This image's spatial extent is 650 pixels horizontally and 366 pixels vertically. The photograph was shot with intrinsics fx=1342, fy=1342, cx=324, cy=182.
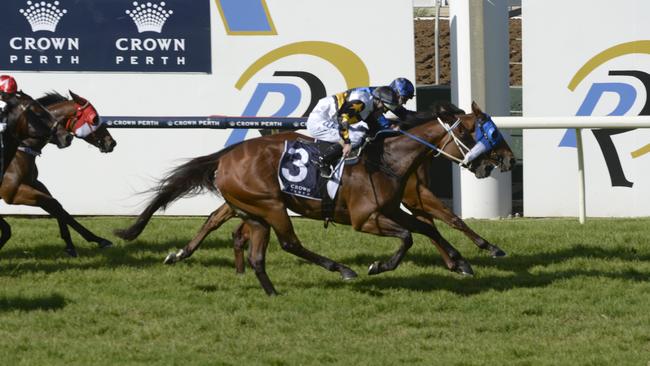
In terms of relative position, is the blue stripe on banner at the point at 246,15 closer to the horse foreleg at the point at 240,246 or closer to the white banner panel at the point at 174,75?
the white banner panel at the point at 174,75

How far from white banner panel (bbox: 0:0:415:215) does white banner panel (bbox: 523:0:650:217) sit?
4.98ft

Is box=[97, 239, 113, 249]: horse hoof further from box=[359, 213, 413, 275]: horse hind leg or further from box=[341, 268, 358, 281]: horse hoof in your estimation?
box=[359, 213, 413, 275]: horse hind leg

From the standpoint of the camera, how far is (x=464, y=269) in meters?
8.92

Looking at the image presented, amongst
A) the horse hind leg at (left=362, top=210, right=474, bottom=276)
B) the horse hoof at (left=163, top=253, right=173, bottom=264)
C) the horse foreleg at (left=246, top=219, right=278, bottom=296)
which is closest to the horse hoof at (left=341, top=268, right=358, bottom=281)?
the horse hind leg at (left=362, top=210, right=474, bottom=276)

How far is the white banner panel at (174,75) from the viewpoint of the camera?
38.4 ft

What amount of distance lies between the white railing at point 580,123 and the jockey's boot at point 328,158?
248 centimetres

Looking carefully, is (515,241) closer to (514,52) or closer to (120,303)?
(120,303)

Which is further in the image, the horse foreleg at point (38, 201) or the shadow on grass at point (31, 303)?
the horse foreleg at point (38, 201)

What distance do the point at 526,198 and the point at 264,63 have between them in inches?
101

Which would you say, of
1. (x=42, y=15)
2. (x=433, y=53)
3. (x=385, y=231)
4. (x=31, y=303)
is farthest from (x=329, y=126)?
(x=433, y=53)

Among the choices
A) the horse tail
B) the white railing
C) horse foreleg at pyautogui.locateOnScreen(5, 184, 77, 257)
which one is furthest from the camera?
the white railing

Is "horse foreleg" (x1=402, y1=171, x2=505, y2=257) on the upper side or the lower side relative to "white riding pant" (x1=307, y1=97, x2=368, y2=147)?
lower

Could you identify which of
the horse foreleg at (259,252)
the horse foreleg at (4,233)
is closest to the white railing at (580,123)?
the horse foreleg at (259,252)

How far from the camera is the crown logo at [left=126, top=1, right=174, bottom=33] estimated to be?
11867 mm
